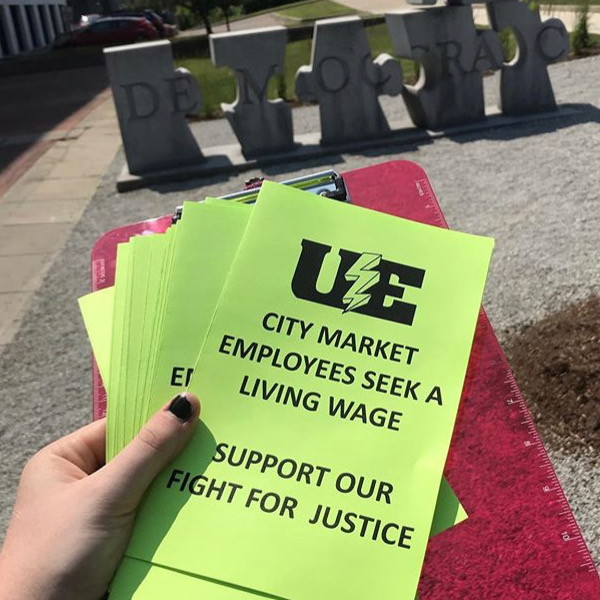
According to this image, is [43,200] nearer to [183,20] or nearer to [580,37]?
[580,37]

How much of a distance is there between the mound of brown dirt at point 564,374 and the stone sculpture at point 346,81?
474 centimetres

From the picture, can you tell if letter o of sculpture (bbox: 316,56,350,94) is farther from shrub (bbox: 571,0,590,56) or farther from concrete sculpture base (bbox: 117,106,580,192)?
shrub (bbox: 571,0,590,56)

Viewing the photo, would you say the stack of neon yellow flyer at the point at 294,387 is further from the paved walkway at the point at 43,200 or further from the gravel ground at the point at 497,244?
the paved walkway at the point at 43,200

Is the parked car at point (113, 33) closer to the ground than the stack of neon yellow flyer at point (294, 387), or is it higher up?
closer to the ground

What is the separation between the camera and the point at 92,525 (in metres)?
1.14

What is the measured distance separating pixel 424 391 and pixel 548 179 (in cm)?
555

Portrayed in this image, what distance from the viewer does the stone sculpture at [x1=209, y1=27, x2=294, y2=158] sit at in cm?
739

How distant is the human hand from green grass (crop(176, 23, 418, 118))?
9942mm

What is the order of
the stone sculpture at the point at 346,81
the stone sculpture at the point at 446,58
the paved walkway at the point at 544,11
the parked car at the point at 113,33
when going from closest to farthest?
the stone sculpture at the point at 346,81, the stone sculpture at the point at 446,58, the paved walkway at the point at 544,11, the parked car at the point at 113,33

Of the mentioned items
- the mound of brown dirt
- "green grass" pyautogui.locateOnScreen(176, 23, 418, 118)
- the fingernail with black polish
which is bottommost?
the mound of brown dirt

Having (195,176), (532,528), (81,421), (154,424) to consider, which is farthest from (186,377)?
(195,176)

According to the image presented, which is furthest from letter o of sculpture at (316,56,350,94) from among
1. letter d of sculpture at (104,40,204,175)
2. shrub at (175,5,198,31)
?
shrub at (175,5,198,31)

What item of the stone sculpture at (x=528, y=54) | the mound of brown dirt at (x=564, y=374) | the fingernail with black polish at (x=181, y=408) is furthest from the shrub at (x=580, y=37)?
the fingernail with black polish at (x=181, y=408)

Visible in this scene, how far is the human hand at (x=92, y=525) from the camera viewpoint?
113 cm
